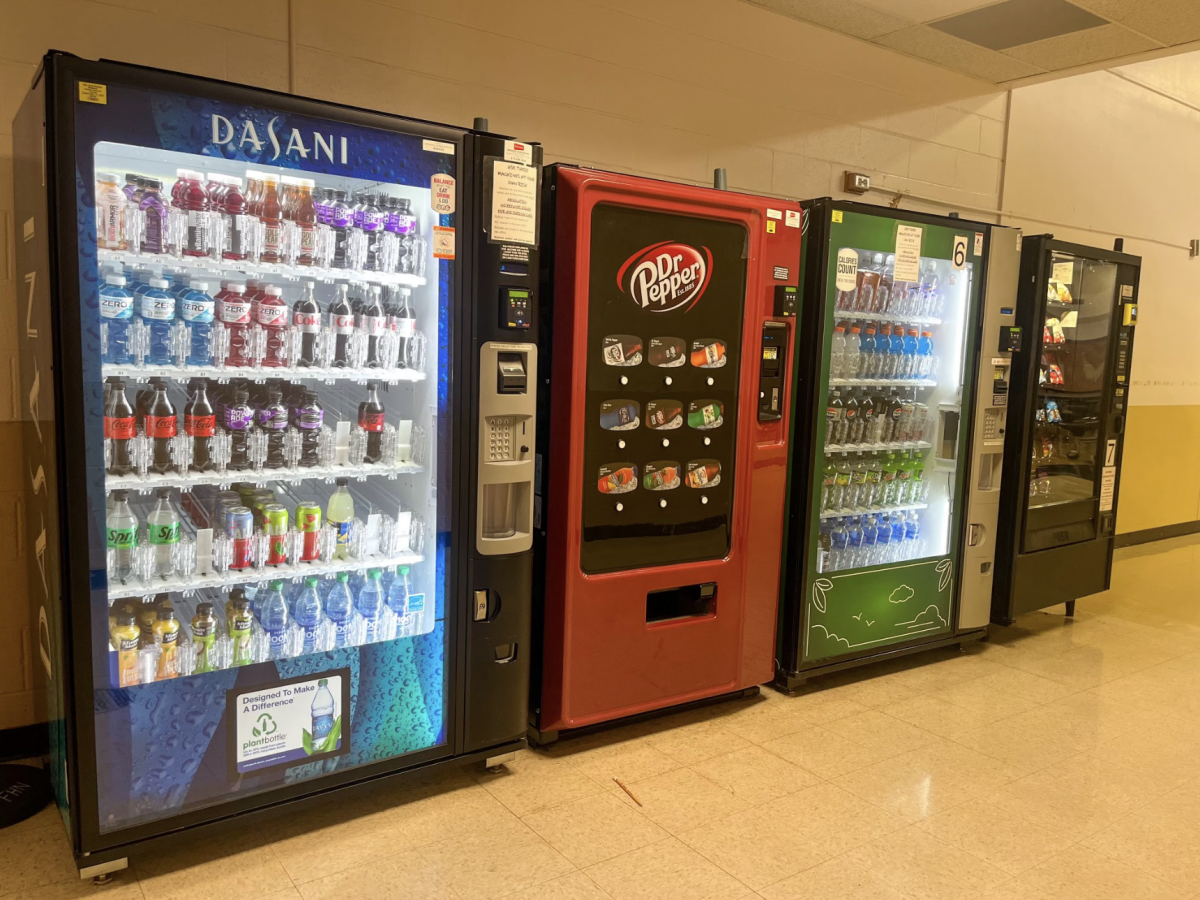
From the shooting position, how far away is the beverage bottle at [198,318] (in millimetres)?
2414

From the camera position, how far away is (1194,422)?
24.3ft

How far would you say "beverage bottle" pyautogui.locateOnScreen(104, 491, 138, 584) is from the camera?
92.6 inches

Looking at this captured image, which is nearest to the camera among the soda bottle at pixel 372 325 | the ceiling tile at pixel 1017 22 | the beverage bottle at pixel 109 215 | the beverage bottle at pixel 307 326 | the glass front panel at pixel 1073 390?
the beverage bottle at pixel 109 215

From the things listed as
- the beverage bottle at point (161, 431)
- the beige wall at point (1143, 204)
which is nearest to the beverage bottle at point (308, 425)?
the beverage bottle at point (161, 431)

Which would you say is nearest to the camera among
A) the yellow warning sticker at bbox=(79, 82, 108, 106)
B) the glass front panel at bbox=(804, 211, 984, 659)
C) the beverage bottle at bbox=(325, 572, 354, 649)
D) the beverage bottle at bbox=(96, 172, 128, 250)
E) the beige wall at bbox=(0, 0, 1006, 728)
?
the yellow warning sticker at bbox=(79, 82, 108, 106)

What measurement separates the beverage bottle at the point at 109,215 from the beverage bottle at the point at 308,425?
0.64 metres

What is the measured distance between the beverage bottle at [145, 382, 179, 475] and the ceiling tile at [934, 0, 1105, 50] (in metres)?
3.90

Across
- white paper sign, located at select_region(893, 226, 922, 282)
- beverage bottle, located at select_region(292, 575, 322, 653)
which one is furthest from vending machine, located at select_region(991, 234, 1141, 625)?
beverage bottle, located at select_region(292, 575, 322, 653)

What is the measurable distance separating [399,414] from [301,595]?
2.10 feet

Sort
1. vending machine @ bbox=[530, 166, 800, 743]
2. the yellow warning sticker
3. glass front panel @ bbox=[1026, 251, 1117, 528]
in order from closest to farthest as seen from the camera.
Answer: the yellow warning sticker < vending machine @ bbox=[530, 166, 800, 743] < glass front panel @ bbox=[1026, 251, 1117, 528]

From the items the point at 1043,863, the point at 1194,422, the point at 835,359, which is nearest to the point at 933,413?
the point at 835,359

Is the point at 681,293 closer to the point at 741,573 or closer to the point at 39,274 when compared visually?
the point at 741,573

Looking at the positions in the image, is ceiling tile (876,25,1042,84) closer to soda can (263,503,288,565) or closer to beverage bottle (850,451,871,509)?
beverage bottle (850,451,871,509)

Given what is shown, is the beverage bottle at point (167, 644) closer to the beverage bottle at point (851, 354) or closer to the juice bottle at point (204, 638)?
the juice bottle at point (204, 638)
